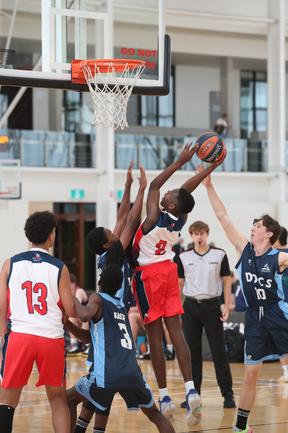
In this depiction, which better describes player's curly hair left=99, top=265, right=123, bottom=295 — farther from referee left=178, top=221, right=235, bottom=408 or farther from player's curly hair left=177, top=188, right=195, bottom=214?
referee left=178, top=221, right=235, bottom=408

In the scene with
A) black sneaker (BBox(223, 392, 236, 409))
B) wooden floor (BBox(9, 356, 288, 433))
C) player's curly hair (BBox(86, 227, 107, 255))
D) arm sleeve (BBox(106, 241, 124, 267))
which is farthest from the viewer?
black sneaker (BBox(223, 392, 236, 409))

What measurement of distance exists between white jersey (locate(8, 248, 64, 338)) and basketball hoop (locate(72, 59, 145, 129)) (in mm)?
2900

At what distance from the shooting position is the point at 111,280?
20.4ft

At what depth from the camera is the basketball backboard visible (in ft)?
29.7

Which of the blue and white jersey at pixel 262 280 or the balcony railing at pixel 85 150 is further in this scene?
the balcony railing at pixel 85 150

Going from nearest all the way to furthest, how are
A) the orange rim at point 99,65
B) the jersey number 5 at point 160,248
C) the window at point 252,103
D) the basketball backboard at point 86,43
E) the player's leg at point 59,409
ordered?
the player's leg at point 59,409 < the jersey number 5 at point 160,248 < the orange rim at point 99,65 < the basketball backboard at point 86,43 < the window at point 252,103

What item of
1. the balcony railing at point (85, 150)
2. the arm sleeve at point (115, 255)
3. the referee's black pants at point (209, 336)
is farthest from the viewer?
the balcony railing at point (85, 150)

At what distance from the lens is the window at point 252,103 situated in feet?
98.0

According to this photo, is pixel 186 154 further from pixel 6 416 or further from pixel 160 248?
pixel 6 416

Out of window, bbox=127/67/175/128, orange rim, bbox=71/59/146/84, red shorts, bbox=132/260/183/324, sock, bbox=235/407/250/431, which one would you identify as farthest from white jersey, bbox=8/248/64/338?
window, bbox=127/67/175/128

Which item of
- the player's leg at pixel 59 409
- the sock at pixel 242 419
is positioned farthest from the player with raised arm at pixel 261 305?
the player's leg at pixel 59 409

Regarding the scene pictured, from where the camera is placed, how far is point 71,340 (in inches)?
607

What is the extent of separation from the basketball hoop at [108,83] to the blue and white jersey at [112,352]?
2978 millimetres

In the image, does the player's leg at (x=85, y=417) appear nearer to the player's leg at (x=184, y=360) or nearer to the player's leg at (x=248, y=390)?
the player's leg at (x=184, y=360)
